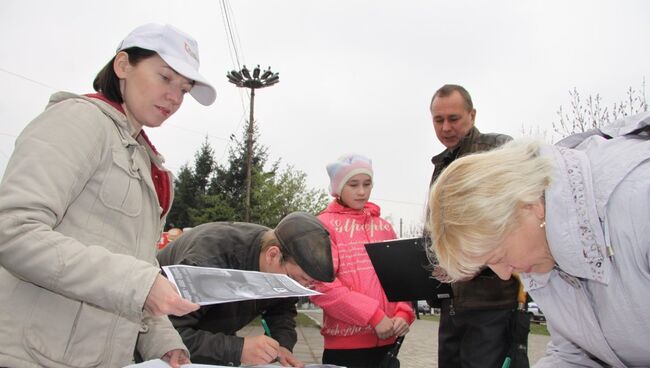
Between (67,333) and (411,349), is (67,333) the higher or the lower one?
the higher one

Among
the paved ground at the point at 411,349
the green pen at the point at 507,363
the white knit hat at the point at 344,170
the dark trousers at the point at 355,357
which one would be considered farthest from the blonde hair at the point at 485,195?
the paved ground at the point at 411,349

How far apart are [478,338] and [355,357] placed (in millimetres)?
641

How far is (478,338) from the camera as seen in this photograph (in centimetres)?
275

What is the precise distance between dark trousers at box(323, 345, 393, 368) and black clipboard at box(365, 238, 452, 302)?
1.27 feet

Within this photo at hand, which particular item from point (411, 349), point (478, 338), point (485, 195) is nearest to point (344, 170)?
point (478, 338)

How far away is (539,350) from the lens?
9227 millimetres

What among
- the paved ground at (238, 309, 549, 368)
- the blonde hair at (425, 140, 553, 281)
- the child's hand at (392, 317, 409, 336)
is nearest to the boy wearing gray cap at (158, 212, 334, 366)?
the child's hand at (392, 317, 409, 336)

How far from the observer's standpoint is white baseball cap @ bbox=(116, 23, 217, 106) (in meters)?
1.73

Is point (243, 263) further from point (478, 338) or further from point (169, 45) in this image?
point (478, 338)

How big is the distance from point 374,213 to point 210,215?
1949cm

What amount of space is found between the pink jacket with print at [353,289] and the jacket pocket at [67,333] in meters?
1.44

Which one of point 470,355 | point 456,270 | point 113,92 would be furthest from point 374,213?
point 113,92

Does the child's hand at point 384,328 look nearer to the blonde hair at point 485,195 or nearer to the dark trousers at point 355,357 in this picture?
the dark trousers at point 355,357

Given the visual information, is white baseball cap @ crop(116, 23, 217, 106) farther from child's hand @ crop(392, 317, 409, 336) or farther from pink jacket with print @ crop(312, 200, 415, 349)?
child's hand @ crop(392, 317, 409, 336)
